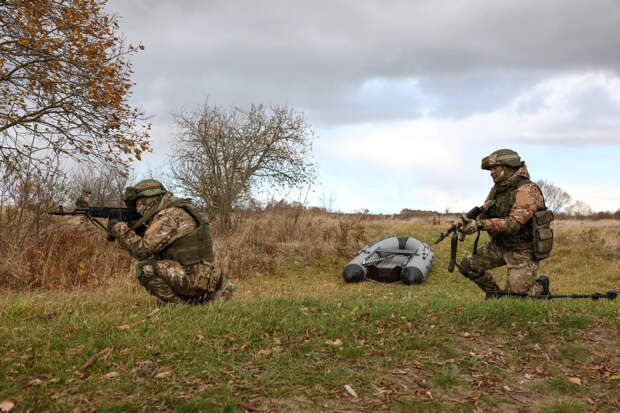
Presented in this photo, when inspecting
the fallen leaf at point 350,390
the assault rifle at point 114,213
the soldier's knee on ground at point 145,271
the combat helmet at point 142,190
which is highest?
the combat helmet at point 142,190

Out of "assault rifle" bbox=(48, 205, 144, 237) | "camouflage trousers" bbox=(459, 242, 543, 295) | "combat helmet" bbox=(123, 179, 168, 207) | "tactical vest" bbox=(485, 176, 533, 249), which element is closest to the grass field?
"camouflage trousers" bbox=(459, 242, 543, 295)

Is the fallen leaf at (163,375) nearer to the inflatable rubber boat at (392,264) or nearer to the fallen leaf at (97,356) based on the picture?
the fallen leaf at (97,356)

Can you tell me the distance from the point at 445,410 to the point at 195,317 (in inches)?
113

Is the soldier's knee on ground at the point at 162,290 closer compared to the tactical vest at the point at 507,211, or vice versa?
the soldier's knee on ground at the point at 162,290

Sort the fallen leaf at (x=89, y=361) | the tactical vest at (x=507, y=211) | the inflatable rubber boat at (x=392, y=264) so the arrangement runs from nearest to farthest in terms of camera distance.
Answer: the fallen leaf at (x=89, y=361) → the tactical vest at (x=507, y=211) → the inflatable rubber boat at (x=392, y=264)

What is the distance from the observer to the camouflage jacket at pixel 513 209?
607 cm

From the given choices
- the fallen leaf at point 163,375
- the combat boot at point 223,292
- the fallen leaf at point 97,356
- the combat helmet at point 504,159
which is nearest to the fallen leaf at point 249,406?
the fallen leaf at point 163,375

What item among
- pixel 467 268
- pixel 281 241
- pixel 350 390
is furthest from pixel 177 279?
pixel 281 241

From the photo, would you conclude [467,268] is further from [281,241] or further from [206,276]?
[281,241]

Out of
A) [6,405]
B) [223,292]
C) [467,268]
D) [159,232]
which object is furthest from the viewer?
[467,268]

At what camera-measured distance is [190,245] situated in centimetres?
602

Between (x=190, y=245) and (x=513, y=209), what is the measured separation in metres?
4.27

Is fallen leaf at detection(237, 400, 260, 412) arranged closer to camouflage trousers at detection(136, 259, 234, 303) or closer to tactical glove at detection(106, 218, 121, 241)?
camouflage trousers at detection(136, 259, 234, 303)

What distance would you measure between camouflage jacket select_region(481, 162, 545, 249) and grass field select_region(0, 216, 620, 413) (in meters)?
0.96
